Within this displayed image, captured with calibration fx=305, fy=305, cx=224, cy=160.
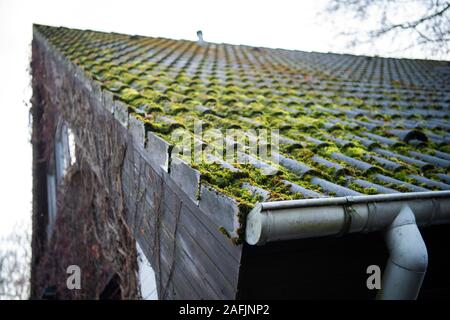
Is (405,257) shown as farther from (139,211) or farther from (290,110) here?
(139,211)

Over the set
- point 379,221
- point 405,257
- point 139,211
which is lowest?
point 139,211

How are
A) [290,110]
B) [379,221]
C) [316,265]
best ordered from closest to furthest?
[379,221], [316,265], [290,110]

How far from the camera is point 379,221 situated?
5.22ft

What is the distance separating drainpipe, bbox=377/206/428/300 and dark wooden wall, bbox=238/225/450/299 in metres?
0.16

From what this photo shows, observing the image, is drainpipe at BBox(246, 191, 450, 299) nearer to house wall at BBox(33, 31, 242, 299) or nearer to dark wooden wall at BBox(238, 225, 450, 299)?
dark wooden wall at BBox(238, 225, 450, 299)

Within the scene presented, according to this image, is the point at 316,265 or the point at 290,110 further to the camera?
the point at 290,110

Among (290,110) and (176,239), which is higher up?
(290,110)

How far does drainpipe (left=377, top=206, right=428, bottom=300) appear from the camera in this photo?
1594mm

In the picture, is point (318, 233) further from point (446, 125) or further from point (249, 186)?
point (446, 125)

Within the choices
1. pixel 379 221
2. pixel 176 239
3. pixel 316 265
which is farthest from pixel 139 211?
pixel 379 221

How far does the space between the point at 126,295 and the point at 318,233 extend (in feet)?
11.6

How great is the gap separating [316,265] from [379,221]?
0.50 m

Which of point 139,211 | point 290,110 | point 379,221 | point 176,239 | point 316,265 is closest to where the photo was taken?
point 379,221

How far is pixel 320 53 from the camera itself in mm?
9945
